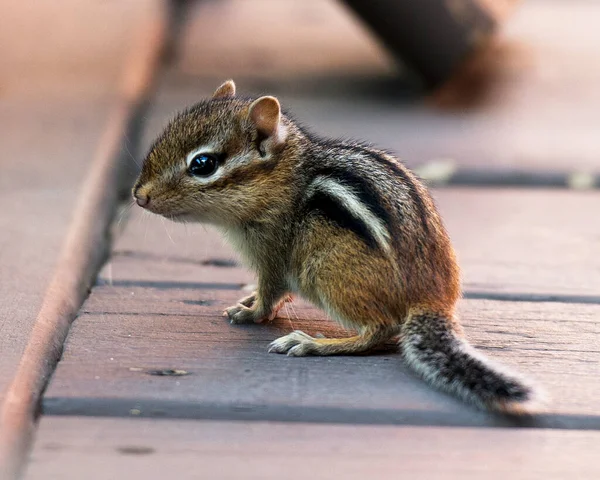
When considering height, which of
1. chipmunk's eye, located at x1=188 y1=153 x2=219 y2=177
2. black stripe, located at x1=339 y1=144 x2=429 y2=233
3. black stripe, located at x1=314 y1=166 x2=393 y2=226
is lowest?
chipmunk's eye, located at x1=188 y1=153 x2=219 y2=177

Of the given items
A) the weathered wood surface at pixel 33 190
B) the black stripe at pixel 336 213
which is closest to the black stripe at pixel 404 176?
the black stripe at pixel 336 213

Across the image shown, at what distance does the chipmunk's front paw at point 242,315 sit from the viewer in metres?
2.08

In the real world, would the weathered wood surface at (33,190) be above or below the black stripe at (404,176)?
below

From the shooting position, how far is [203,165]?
7.11ft

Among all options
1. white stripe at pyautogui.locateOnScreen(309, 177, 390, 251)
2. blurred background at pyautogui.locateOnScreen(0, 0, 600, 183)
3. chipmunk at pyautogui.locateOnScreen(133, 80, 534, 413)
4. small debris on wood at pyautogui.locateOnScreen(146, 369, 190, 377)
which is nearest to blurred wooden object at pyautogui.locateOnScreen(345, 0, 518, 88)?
blurred background at pyautogui.locateOnScreen(0, 0, 600, 183)

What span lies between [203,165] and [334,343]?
19.8 inches

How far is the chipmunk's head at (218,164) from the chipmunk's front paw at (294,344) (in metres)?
0.33

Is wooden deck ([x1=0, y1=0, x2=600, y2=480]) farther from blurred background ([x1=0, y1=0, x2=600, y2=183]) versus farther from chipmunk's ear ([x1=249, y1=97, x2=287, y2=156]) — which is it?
chipmunk's ear ([x1=249, y1=97, x2=287, y2=156])

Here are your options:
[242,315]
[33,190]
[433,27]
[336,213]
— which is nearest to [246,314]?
[242,315]

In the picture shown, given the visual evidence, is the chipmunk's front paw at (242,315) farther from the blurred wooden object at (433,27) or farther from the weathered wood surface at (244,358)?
the blurred wooden object at (433,27)

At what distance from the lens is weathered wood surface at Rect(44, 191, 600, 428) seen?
1647 millimetres

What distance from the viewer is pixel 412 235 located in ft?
6.38

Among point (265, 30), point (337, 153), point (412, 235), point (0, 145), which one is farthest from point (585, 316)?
point (265, 30)

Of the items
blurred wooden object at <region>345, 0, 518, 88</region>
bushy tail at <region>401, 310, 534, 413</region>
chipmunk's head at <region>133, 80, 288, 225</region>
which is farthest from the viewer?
blurred wooden object at <region>345, 0, 518, 88</region>
